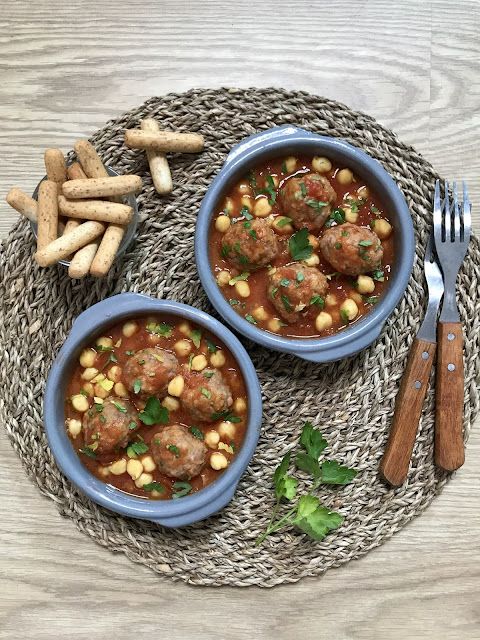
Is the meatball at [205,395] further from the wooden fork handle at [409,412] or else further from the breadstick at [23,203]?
the breadstick at [23,203]

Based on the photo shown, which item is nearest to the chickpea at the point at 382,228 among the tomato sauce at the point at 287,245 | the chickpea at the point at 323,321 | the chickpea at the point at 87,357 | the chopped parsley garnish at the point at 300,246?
the tomato sauce at the point at 287,245

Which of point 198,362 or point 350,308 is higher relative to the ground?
point 350,308

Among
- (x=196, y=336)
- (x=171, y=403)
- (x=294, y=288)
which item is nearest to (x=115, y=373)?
(x=171, y=403)

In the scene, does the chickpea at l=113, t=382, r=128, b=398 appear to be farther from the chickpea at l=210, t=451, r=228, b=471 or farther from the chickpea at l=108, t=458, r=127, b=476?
the chickpea at l=210, t=451, r=228, b=471

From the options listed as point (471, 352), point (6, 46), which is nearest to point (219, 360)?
point (471, 352)

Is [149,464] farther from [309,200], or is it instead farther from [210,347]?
[309,200]

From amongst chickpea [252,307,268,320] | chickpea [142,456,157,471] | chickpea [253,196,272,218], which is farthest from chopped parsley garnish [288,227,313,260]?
chickpea [142,456,157,471]

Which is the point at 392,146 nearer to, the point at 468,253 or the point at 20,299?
the point at 468,253
